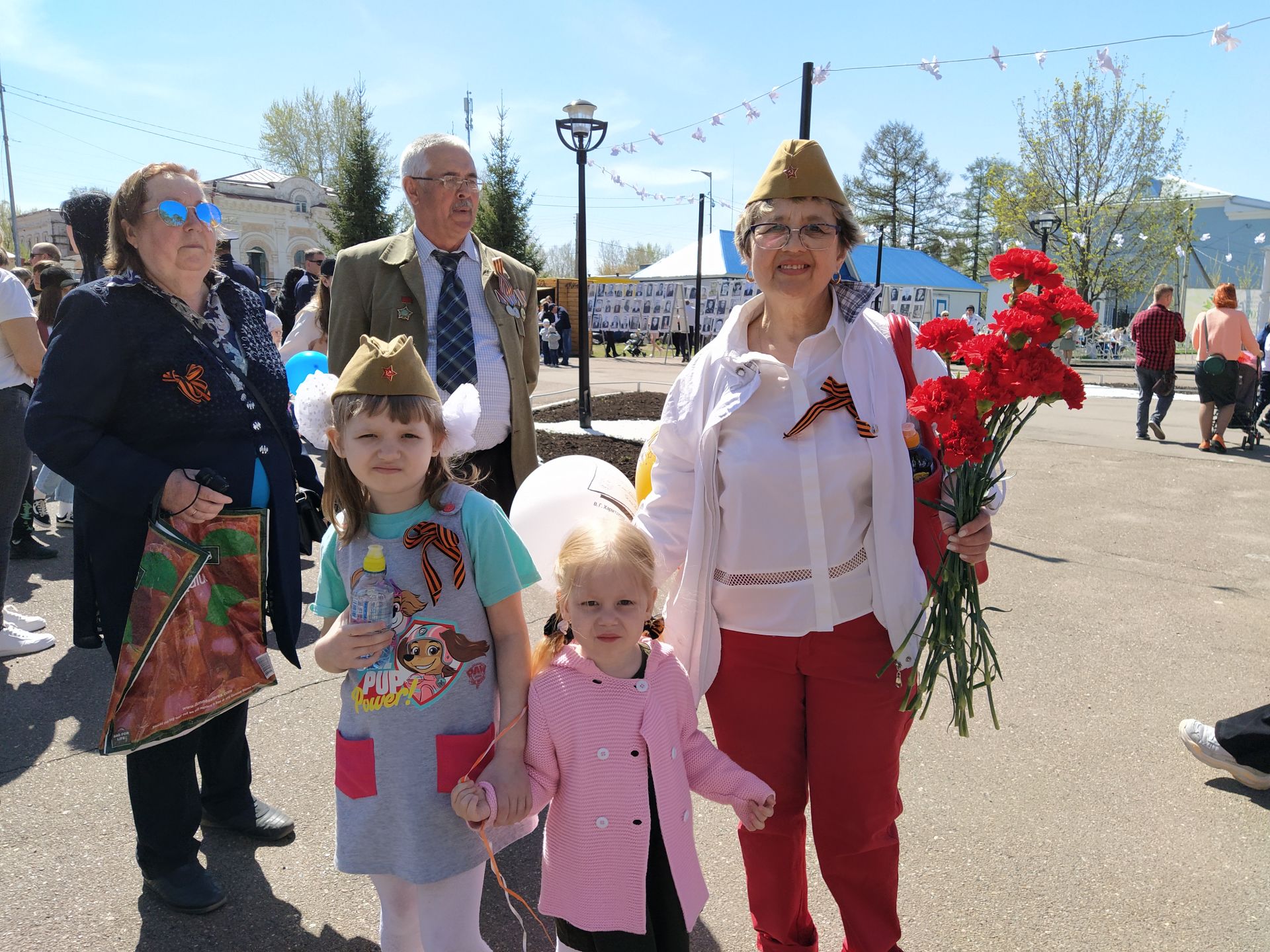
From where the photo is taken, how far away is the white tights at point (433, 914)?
6.62 feet

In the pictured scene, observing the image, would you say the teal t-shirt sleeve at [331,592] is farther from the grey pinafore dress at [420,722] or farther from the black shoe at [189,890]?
the black shoe at [189,890]

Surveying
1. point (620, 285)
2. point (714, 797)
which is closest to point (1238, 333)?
point (714, 797)

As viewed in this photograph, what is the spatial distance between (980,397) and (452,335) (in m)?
2.03

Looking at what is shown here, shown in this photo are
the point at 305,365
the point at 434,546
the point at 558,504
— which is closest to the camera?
the point at 434,546

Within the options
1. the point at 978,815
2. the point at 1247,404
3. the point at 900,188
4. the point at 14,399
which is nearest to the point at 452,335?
the point at 978,815

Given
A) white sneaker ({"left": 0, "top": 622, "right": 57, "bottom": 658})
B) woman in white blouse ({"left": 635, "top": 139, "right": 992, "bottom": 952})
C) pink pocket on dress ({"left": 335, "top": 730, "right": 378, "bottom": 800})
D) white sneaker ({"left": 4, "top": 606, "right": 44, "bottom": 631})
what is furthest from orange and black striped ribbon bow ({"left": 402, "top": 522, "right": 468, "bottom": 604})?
white sneaker ({"left": 4, "top": 606, "right": 44, "bottom": 631})

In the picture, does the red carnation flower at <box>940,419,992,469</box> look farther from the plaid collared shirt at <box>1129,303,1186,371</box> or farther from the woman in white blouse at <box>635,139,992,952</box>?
the plaid collared shirt at <box>1129,303,1186,371</box>

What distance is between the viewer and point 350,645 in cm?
189

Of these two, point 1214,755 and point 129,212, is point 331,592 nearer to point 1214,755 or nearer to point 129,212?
point 129,212

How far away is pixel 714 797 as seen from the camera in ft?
6.67

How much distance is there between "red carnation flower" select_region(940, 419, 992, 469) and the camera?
1.91 meters

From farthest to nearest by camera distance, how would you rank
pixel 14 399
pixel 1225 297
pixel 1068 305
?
pixel 1225 297, pixel 14 399, pixel 1068 305

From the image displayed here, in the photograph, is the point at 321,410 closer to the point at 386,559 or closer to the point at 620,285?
the point at 386,559

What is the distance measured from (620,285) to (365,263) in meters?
29.2
